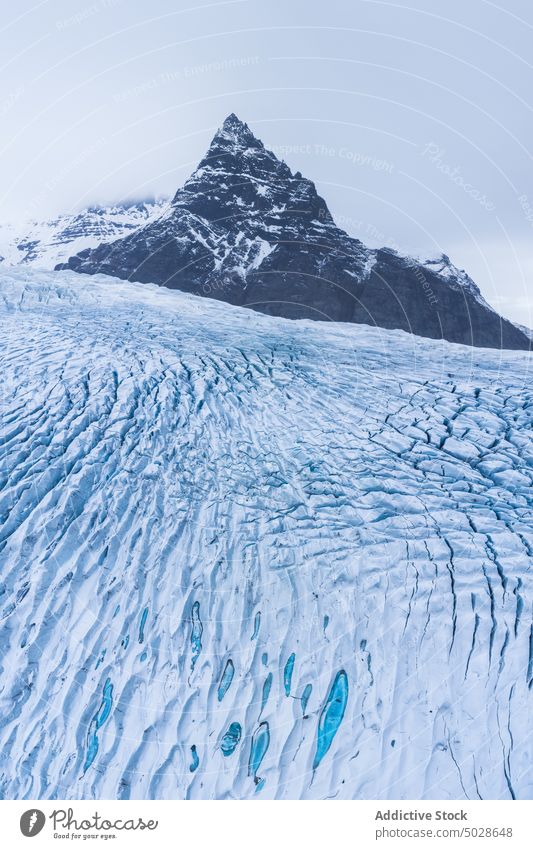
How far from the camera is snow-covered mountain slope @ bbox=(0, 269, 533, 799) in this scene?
135 inches

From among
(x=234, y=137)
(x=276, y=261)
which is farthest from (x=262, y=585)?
(x=234, y=137)

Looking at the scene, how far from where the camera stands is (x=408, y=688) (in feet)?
11.8

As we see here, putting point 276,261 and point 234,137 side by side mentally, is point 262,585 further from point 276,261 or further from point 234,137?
point 234,137

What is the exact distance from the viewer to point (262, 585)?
4.27 meters

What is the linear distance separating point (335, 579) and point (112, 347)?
4923 mm

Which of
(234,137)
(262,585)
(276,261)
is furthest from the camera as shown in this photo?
(276,261)

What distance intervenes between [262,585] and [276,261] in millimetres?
14164

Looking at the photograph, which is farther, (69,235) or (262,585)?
(69,235)

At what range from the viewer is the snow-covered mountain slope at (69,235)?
18794 mm

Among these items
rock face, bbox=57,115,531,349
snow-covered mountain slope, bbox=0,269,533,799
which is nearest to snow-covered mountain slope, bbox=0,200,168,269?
rock face, bbox=57,115,531,349

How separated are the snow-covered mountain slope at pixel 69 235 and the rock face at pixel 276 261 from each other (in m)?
0.72

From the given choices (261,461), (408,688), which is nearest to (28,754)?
(408,688)

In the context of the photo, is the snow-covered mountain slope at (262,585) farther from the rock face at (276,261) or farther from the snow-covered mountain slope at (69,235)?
the snow-covered mountain slope at (69,235)

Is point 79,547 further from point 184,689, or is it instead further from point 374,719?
point 374,719
